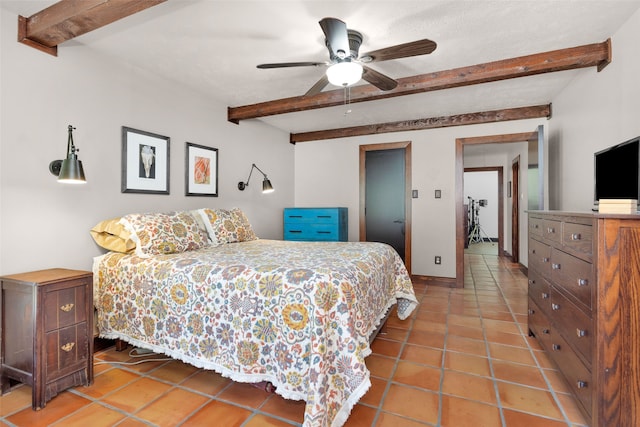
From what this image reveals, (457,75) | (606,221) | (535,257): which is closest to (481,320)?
(535,257)

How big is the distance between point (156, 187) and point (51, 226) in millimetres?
Answer: 928

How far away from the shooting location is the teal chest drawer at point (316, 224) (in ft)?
15.3

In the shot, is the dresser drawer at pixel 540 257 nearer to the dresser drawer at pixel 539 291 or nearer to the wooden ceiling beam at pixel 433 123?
the dresser drawer at pixel 539 291

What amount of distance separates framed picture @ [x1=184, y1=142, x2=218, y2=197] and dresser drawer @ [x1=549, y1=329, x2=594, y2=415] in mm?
3410

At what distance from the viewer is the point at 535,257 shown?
262 centimetres

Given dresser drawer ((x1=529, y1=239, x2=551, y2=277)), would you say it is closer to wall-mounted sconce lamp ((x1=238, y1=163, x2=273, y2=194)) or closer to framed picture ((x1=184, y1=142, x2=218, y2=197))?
wall-mounted sconce lamp ((x1=238, y1=163, x2=273, y2=194))

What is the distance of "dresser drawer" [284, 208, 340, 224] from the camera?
4668 millimetres

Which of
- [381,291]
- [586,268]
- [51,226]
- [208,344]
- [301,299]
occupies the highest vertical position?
[51,226]

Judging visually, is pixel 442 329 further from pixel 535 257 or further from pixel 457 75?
pixel 457 75

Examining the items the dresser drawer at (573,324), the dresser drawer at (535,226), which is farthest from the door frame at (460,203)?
the dresser drawer at (573,324)

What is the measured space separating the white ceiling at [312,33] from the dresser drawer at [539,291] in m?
1.82

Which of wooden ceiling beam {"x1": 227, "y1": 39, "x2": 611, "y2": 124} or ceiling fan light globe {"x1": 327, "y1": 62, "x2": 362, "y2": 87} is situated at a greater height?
wooden ceiling beam {"x1": 227, "y1": 39, "x2": 611, "y2": 124}

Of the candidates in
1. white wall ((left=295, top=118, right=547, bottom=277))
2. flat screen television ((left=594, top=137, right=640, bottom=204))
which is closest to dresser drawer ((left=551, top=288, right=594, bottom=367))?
flat screen television ((left=594, top=137, right=640, bottom=204))

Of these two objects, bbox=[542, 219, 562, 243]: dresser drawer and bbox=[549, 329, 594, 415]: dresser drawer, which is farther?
bbox=[542, 219, 562, 243]: dresser drawer
